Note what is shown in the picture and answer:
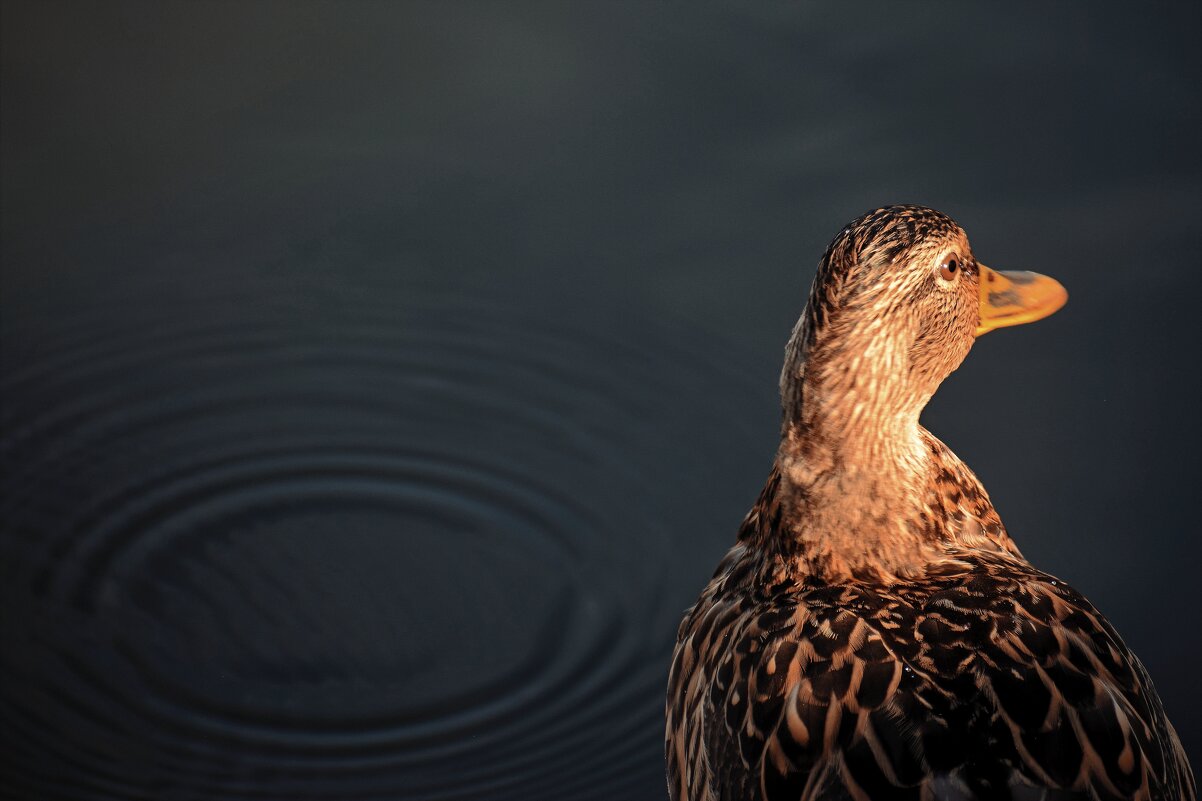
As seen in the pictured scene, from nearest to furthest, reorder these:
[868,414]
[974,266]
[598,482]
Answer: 1. [868,414]
2. [974,266]
3. [598,482]

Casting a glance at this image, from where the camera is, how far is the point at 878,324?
2.04 metres

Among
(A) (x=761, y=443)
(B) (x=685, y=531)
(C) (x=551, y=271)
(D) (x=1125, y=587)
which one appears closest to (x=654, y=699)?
(B) (x=685, y=531)

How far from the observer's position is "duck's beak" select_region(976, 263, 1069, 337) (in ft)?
7.68

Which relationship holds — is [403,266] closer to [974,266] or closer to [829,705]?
[974,266]

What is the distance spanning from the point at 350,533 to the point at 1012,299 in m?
1.41

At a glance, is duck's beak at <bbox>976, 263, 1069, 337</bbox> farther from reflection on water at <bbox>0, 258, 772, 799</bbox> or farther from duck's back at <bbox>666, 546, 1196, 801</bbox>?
reflection on water at <bbox>0, 258, 772, 799</bbox>

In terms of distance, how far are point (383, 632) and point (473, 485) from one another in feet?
1.48

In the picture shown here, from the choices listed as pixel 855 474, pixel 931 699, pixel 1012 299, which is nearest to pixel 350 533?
pixel 855 474

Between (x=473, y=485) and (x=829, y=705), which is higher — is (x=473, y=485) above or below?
above

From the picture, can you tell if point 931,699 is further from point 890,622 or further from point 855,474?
point 855,474

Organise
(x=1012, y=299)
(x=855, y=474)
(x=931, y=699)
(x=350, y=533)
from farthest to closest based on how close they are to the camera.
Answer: (x=350, y=533) < (x=1012, y=299) < (x=855, y=474) < (x=931, y=699)

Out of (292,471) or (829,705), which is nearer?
(829,705)

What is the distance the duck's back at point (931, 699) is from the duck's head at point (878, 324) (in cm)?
24

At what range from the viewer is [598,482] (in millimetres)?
3129
